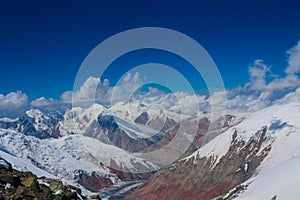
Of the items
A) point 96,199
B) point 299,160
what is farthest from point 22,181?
point 299,160

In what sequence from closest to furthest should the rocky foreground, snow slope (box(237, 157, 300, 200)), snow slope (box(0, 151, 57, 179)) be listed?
the rocky foreground → snow slope (box(237, 157, 300, 200)) → snow slope (box(0, 151, 57, 179))

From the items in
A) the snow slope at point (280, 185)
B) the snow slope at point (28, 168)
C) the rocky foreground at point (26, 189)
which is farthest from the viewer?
the snow slope at point (28, 168)

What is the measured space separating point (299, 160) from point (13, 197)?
47.4 m

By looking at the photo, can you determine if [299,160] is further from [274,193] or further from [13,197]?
[13,197]

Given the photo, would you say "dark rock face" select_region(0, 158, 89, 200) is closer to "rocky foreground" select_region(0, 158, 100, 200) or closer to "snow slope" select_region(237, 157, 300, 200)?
"rocky foreground" select_region(0, 158, 100, 200)

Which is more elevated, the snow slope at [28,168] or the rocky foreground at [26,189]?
the snow slope at [28,168]

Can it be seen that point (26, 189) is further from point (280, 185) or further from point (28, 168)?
point (28, 168)

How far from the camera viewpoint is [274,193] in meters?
49.8

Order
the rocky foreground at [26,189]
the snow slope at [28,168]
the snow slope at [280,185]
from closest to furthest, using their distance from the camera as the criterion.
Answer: the rocky foreground at [26,189] → the snow slope at [280,185] → the snow slope at [28,168]

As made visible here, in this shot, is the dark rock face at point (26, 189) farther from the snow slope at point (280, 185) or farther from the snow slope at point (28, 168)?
the snow slope at point (28, 168)

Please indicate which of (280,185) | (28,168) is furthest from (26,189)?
(28,168)

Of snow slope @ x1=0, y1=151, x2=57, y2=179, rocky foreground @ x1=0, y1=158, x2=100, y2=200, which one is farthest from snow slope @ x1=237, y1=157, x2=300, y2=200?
snow slope @ x1=0, y1=151, x2=57, y2=179

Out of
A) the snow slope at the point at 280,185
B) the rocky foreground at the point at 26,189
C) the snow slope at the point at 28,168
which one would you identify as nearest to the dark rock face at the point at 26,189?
the rocky foreground at the point at 26,189

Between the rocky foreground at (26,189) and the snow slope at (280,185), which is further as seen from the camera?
the snow slope at (280,185)
